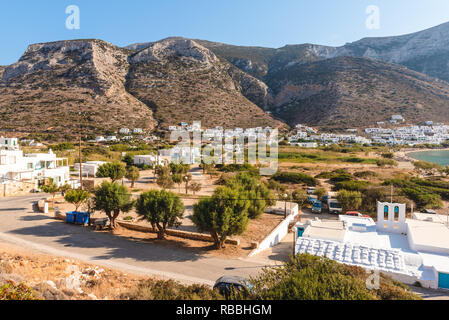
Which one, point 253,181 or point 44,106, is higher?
point 44,106

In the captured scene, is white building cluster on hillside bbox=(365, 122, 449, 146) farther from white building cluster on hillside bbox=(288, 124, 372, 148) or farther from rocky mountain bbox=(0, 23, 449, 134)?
white building cluster on hillside bbox=(288, 124, 372, 148)

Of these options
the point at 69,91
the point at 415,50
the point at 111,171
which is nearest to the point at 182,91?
the point at 69,91

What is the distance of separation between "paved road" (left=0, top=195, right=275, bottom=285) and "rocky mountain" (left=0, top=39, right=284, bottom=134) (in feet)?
153

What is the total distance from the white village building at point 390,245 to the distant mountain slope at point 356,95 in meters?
70.3

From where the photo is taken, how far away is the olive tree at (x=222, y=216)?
12.8m

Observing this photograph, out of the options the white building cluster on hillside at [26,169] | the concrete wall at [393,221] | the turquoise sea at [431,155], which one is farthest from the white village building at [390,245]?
the turquoise sea at [431,155]

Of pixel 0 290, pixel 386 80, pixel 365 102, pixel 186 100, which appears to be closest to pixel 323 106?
pixel 365 102

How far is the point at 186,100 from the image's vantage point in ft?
244

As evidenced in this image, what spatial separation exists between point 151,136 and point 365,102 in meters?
67.4

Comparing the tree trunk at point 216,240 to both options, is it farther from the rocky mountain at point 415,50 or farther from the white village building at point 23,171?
the rocky mountain at point 415,50

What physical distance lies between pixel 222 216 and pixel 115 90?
216 feet

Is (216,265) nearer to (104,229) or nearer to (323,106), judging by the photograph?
(104,229)

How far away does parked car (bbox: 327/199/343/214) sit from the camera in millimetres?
21875

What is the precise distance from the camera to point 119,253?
39.6 ft
